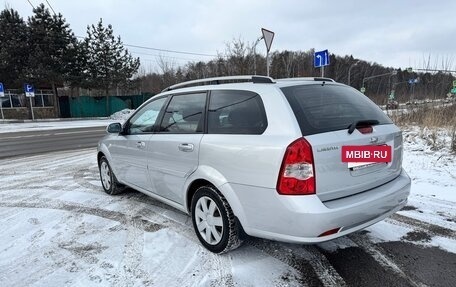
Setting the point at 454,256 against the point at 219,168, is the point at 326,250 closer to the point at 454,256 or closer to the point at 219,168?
the point at 454,256

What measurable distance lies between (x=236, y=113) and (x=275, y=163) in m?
0.75

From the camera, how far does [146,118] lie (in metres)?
4.59

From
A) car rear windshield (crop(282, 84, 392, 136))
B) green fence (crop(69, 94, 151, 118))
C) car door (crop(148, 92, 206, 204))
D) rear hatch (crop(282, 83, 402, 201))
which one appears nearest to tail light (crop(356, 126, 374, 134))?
rear hatch (crop(282, 83, 402, 201))

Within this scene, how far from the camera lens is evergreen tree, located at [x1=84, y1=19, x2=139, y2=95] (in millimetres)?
35094

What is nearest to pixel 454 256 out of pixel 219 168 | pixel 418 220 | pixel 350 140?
pixel 418 220

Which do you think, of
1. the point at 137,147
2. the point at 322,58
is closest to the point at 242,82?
the point at 137,147

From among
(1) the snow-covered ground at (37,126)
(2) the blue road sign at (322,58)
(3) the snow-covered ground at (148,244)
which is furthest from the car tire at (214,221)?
(1) the snow-covered ground at (37,126)

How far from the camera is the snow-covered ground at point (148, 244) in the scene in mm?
3002

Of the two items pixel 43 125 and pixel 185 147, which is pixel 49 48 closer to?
pixel 43 125

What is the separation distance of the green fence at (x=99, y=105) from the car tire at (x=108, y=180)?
33.1 m

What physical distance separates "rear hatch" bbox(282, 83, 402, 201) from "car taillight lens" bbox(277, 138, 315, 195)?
5 centimetres

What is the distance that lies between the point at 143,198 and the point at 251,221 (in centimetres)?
287

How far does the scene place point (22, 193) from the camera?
5.82 meters

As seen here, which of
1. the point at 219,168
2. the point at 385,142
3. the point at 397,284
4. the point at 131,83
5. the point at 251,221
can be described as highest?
the point at 131,83
